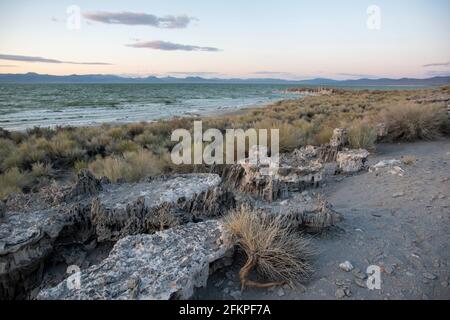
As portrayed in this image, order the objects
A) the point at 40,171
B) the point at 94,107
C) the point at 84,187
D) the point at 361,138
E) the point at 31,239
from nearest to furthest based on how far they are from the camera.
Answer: the point at 31,239 → the point at 84,187 → the point at 40,171 → the point at 361,138 → the point at 94,107

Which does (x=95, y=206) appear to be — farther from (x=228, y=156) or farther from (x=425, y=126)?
(x=425, y=126)

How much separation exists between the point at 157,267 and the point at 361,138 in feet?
26.6

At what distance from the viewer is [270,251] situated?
3.43m

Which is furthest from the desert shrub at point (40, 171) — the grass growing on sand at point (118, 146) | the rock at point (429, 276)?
the rock at point (429, 276)

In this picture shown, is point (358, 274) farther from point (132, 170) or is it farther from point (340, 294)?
point (132, 170)

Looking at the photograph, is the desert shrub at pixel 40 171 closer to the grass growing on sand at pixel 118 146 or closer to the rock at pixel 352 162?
the grass growing on sand at pixel 118 146

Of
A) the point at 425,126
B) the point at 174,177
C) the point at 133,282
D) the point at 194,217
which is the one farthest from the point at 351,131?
the point at 133,282

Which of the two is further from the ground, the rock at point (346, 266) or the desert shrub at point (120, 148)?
the desert shrub at point (120, 148)

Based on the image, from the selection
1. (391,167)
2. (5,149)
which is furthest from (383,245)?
(5,149)

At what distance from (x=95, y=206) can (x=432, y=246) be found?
4.09 m

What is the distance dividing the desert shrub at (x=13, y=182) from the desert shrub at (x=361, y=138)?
8415mm

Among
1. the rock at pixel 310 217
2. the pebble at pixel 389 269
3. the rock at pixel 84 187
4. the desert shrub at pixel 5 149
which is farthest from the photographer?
the desert shrub at pixel 5 149

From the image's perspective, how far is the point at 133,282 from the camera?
2779 millimetres

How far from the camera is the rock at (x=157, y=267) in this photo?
109 inches
